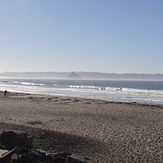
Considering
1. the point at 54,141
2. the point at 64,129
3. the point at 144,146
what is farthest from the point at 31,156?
the point at 64,129

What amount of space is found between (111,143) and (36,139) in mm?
3107

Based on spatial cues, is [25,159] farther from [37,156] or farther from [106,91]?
[106,91]

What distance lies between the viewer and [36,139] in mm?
10719

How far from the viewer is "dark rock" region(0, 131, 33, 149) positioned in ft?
28.2

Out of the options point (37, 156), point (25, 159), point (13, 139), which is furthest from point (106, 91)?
point (25, 159)

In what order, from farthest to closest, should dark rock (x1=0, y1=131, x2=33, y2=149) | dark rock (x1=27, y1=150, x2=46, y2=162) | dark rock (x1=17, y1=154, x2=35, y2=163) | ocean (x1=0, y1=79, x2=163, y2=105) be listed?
ocean (x1=0, y1=79, x2=163, y2=105)
dark rock (x1=0, y1=131, x2=33, y2=149)
dark rock (x1=27, y1=150, x2=46, y2=162)
dark rock (x1=17, y1=154, x2=35, y2=163)

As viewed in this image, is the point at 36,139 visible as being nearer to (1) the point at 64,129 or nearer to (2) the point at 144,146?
(1) the point at 64,129

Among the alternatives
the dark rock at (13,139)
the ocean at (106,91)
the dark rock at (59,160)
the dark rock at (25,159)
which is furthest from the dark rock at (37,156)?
the ocean at (106,91)

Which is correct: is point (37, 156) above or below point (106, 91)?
below

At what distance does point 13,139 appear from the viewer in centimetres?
869

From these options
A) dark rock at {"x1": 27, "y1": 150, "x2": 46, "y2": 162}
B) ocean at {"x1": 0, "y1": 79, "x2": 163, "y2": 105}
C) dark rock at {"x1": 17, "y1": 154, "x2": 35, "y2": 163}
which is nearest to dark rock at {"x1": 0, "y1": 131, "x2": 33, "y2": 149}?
dark rock at {"x1": 27, "y1": 150, "x2": 46, "y2": 162}

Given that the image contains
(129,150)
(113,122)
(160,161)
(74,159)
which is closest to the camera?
(74,159)

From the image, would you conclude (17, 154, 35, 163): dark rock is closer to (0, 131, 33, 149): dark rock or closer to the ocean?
(0, 131, 33, 149): dark rock

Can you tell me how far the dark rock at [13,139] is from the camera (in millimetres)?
8586
